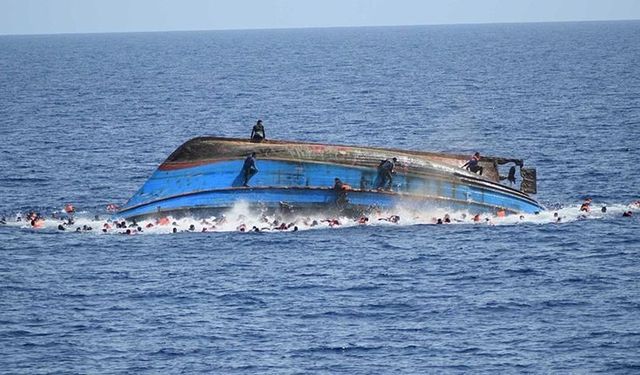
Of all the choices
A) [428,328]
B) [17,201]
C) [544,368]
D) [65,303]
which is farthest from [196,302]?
[17,201]

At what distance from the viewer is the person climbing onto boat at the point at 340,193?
7775cm

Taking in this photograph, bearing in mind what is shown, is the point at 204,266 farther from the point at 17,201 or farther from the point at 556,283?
the point at 17,201

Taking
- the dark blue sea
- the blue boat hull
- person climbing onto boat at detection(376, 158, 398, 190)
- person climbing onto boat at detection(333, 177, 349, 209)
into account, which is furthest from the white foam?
person climbing onto boat at detection(376, 158, 398, 190)

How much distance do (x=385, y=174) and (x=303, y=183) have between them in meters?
5.38

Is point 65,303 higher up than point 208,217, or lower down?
lower down

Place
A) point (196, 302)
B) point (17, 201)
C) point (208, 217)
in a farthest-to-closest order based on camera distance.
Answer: point (17, 201) → point (208, 217) → point (196, 302)

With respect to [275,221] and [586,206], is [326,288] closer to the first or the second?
[275,221]

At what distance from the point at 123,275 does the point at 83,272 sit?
2.42m

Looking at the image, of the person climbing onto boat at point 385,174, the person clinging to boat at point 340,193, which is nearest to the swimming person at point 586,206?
the person climbing onto boat at point 385,174

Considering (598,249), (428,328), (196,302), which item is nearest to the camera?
(428,328)

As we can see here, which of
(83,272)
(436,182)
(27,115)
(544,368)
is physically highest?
(27,115)

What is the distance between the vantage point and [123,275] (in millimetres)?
67188

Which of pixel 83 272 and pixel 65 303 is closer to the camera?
pixel 65 303

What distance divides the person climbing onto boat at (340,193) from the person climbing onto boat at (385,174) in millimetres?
2678
